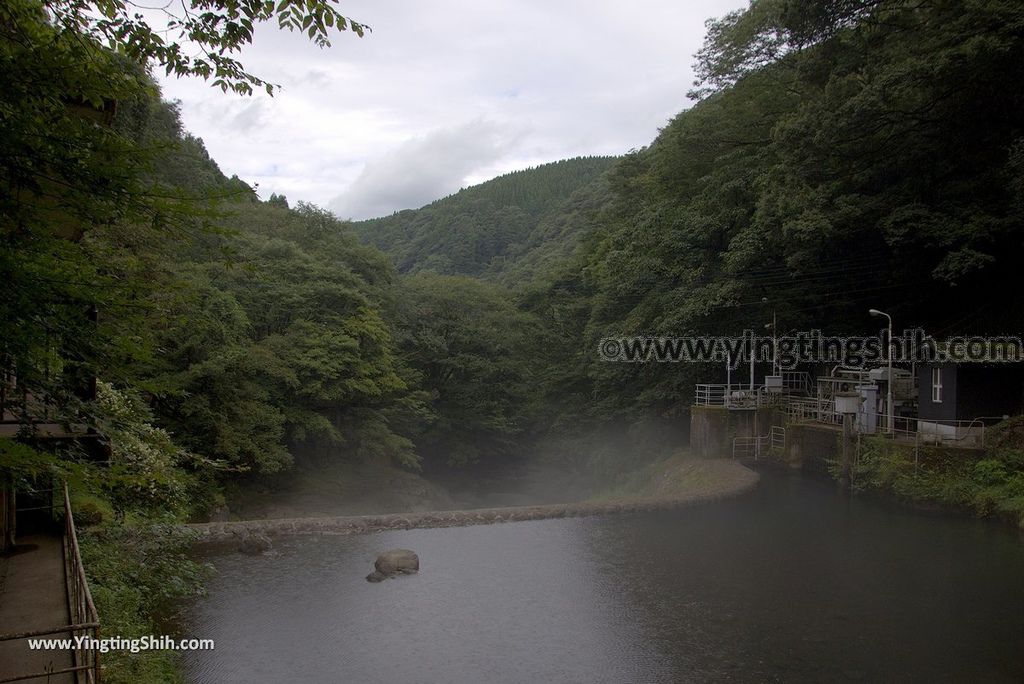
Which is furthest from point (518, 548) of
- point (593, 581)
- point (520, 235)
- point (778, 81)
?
point (520, 235)

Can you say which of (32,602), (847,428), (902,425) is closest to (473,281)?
(847,428)

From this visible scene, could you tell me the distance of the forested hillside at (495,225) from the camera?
218ft

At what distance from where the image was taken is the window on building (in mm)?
18688

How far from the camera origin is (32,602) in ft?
24.2

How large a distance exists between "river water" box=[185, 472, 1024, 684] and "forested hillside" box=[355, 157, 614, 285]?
4214 centimetres

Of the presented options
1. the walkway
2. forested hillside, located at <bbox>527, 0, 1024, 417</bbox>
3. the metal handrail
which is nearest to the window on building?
forested hillside, located at <bbox>527, 0, 1024, 417</bbox>

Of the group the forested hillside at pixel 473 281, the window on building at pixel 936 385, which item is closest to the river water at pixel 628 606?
the forested hillside at pixel 473 281

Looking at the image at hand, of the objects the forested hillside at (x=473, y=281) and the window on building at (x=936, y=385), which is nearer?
the forested hillside at (x=473, y=281)

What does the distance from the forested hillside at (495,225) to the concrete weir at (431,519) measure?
3899 cm

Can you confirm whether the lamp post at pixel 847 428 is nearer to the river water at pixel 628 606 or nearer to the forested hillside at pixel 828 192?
the forested hillside at pixel 828 192

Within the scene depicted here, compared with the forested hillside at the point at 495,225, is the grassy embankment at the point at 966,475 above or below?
below

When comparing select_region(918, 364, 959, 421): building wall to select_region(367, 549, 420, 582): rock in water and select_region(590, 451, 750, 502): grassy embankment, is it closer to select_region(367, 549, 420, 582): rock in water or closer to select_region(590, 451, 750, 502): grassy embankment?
select_region(590, 451, 750, 502): grassy embankment

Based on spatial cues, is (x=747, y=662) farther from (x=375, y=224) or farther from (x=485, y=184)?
(x=485, y=184)

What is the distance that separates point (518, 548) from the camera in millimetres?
13578
